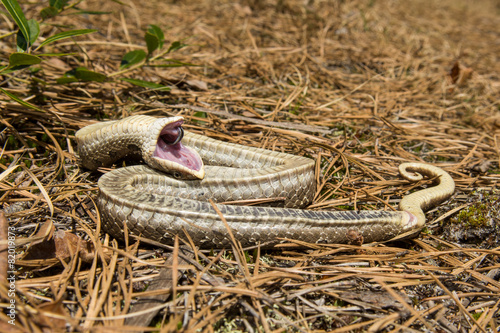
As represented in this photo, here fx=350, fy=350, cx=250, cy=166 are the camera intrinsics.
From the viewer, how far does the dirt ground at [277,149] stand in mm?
2268

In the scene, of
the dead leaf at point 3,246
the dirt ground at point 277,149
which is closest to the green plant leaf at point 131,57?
the dirt ground at point 277,149

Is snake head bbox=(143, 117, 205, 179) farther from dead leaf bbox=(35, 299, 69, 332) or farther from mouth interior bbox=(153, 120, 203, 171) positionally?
dead leaf bbox=(35, 299, 69, 332)

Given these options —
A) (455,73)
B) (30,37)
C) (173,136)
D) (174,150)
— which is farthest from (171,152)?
(455,73)

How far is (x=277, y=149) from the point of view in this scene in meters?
3.98

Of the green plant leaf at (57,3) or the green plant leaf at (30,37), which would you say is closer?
the green plant leaf at (30,37)

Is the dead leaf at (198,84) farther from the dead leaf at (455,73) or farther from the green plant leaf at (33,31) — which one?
the dead leaf at (455,73)

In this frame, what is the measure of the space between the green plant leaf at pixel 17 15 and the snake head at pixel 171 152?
149 centimetres

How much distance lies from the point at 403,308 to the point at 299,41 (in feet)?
17.1

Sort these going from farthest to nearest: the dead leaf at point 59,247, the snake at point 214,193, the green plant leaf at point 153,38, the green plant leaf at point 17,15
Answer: the green plant leaf at point 153,38
the green plant leaf at point 17,15
the snake at point 214,193
the dead leaf at point 59,247

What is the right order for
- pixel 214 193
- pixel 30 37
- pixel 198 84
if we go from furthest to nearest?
pixel 198 84, pixel 30 37, pixel 214 193

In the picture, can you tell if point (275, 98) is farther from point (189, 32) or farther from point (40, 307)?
point (40, 307)

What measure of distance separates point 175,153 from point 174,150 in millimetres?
33

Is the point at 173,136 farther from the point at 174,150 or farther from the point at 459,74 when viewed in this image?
the point at 459,74

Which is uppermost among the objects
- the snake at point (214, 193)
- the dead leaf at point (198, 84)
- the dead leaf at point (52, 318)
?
the dead leaf at point (198, 84)
